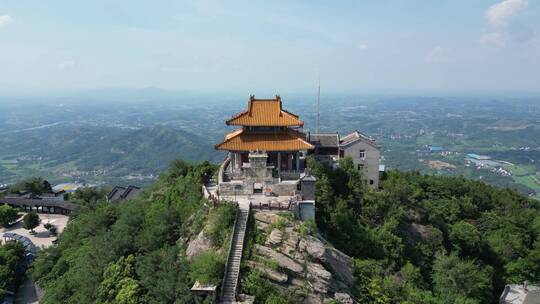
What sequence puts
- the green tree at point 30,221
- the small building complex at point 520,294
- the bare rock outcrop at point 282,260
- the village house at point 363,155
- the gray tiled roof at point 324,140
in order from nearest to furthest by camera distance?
the bare rock outcrop at point 282,260 < the small building complex at point 520,294 < the village house at point 363,155 < the gray tiled roof at point 324,140 < the green tree at point 30,221

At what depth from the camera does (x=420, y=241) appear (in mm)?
29953

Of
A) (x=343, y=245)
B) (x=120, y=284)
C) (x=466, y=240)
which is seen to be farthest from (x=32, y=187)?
(x=466, y=240)

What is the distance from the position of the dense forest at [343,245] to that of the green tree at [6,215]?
12.6 m

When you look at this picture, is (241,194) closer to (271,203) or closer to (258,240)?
(271,203)

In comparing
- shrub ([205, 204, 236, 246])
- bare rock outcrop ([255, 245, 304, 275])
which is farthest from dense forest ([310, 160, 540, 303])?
shrub ([205, 204, 236, 246])

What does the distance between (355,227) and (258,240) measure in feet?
28.6

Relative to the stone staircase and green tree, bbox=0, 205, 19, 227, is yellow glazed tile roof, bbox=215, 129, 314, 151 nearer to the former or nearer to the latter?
the stone staircase

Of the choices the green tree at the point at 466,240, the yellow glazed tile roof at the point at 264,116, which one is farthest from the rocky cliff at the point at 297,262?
the green tree at the point at 466,240

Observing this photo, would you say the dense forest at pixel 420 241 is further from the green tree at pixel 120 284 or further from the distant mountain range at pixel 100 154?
the distant mountain range at pixel 100 154

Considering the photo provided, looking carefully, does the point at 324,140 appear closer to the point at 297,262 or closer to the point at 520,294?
the point at 297,262

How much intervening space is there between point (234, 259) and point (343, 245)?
8.68 m

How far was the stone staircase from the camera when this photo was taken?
19.0 m

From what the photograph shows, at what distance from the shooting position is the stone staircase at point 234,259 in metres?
19.0

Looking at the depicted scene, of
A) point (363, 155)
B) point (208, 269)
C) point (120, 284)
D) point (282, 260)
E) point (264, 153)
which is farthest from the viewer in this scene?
point (363, 155)
